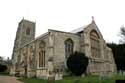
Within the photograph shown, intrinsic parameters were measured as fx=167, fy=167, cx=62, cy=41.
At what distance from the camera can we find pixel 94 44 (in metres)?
33.5

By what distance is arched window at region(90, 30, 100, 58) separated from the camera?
1295 inches

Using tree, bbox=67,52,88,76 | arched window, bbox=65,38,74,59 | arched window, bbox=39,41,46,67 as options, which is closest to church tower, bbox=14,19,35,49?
arched window, bbox=39,41,46,67

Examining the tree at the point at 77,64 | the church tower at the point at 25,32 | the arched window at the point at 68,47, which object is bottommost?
the tree at the point at 77,64

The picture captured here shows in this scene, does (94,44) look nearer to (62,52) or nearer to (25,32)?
(62,52)

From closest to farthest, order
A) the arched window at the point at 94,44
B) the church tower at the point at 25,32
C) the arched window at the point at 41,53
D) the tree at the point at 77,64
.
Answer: the tree at the point at 77,64 → the arched window at the point at 41,53 → the arched window at the point at 94,44 → the church tower at the point at 25,32

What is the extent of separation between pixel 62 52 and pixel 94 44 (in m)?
8.31

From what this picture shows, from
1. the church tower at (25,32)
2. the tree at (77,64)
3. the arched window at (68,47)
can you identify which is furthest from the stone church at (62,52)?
the church tower at (25,32)

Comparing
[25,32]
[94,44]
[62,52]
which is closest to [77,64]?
[62,52]

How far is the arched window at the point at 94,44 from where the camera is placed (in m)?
32.9

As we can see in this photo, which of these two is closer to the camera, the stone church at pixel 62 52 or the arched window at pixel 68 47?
the stone church at pixel 62 52

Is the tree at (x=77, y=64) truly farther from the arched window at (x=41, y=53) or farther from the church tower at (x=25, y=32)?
the church tower at (x=25, y=32)

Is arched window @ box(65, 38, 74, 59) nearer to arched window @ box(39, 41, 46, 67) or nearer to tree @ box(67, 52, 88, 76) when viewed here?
tree @ box(67, 52, 88, 76)

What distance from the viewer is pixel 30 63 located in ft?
113

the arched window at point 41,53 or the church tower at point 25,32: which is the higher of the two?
the church tower at point 25,32
